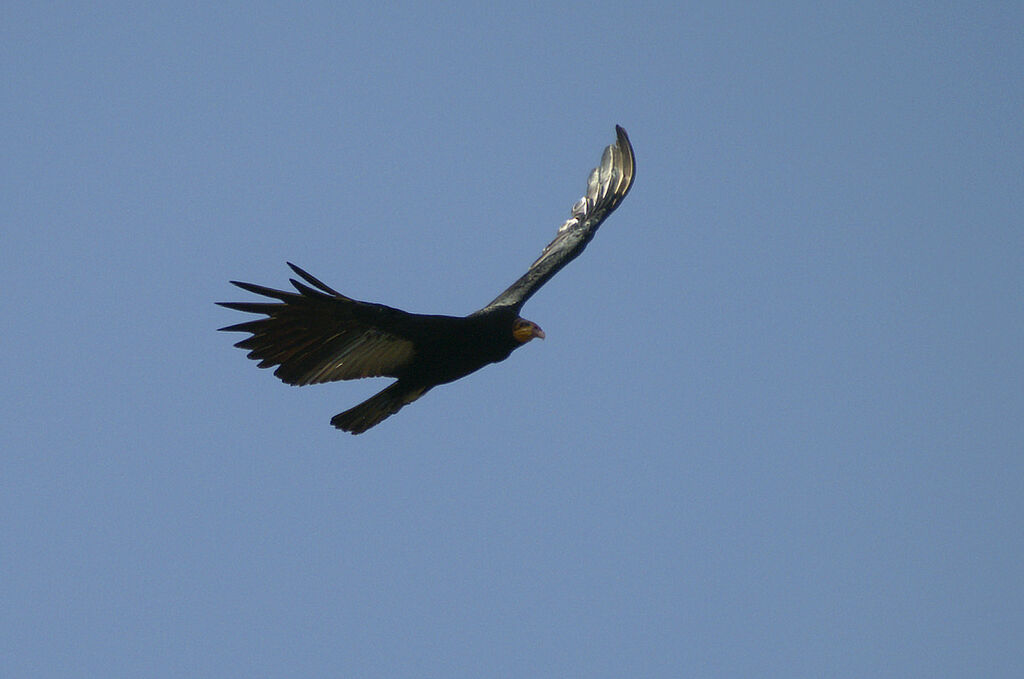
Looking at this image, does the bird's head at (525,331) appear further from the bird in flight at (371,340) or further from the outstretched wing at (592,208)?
the outstretched wing at (592,208)

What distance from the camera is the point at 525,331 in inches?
406

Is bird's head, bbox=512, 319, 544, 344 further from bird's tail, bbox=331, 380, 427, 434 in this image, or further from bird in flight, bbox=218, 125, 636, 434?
bird's tail, bbox=331, 380, 427, 434

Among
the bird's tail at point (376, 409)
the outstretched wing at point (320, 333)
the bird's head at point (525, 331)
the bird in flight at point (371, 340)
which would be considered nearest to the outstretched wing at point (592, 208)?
the bird in flight at point (371, 340)

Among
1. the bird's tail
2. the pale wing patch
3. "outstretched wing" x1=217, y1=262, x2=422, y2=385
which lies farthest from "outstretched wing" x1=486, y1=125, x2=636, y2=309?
"outstretched wing" x1=217, y1=262, x2=422, y2=385

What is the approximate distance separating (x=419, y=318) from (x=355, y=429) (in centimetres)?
136

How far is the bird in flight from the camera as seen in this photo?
29.3ft

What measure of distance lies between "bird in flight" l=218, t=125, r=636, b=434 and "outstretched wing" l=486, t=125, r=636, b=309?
2.28 feet

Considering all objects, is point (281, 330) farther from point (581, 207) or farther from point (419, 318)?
point (581, 207)

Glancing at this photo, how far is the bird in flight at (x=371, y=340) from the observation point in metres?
8.92

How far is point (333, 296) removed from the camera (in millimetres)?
8883

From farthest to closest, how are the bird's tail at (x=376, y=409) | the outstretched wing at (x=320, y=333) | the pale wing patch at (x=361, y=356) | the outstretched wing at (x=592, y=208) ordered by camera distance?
the outstretched wing at (x=592, y=208) < the bird's tail at (x=376, y=409) < the pale wing patch at (x=361, y=356) < the outstretched wing at (x=320, y=333)

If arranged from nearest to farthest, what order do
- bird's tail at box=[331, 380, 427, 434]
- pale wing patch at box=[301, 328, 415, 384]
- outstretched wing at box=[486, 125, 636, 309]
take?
pale wing patch at box=[301, 328, 415, 384] → bird's tail at box=[331, 380, 427, 434] → outstretched wing at box=[486, 125, 636, 309]

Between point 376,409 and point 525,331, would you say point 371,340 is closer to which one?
point 376,409

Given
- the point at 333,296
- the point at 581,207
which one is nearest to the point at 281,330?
the point at 333,296
